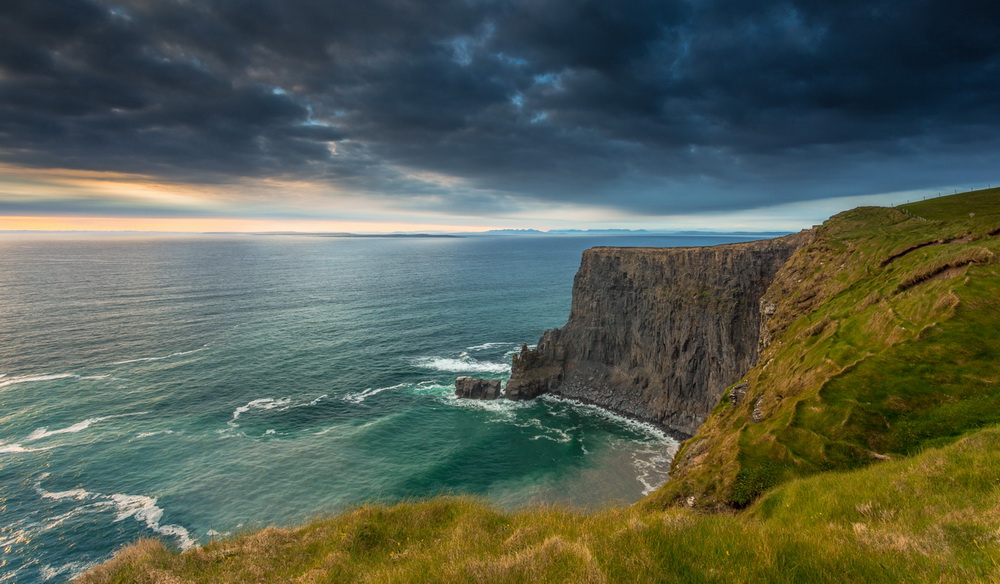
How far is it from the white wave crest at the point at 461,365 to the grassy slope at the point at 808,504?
49.7 meters

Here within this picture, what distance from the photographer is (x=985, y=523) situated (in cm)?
943

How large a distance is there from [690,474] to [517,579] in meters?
15.4

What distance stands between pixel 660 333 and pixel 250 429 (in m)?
61.0

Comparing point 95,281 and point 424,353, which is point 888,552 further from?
point 95,281

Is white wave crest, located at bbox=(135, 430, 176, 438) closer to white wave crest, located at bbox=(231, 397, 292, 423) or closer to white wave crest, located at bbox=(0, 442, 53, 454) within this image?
white wave crest, located at bbox=(231, 397, 292, 423)

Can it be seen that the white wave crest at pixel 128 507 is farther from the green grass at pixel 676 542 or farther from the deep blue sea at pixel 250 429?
the green grass at pixel 676 542

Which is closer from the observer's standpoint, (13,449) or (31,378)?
(13,449)

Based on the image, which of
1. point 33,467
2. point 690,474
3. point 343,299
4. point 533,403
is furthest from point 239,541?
point 343,299

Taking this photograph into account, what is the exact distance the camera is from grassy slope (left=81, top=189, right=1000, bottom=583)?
9.00 m

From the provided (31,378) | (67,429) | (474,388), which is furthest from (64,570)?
(31,378)

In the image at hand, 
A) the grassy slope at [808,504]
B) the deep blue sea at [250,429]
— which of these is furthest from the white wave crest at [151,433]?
the grassy slope at [808,504]

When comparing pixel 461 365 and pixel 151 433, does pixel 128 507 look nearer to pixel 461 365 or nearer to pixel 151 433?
pixel 151 433

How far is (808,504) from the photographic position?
1380 cm

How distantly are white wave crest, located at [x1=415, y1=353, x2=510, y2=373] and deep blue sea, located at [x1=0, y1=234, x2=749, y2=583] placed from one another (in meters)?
0.49
